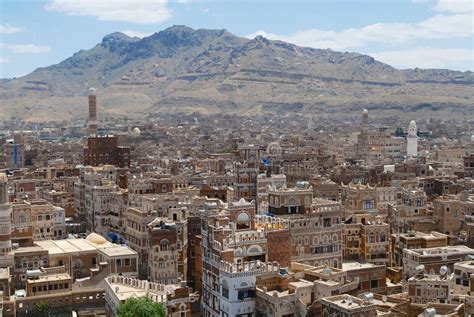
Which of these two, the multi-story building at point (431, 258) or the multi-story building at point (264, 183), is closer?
the multi-story building at point (431, 258)

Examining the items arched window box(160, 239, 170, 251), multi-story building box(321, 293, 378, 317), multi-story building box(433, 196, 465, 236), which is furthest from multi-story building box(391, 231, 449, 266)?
arched window box(160, 239, 170, 251)

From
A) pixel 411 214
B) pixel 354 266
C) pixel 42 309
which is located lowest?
pixel 42 309

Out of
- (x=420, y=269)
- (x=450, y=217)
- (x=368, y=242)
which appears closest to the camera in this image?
(x=420, y=269)

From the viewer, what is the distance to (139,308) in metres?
33.3

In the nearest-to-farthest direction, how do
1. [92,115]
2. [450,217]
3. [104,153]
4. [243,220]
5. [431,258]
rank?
1. [243,220]
2. [431,258]
3. [450,217]
4. [104,153]
5. [92,115]

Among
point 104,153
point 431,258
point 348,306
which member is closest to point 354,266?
point 431,258

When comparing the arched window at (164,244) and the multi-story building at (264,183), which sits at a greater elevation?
the multi-story building at (264,183)

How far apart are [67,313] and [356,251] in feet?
68.5

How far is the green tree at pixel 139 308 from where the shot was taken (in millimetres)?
33250

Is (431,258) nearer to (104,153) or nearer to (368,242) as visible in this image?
(368,242)

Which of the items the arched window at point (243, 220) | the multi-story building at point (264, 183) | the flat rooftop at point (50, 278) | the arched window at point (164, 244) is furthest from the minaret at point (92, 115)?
the arched window at point (243, 220)

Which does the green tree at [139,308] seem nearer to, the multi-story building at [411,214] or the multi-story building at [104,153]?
the multi-story building at [411,214]

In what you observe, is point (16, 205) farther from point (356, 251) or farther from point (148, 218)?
point (356, 251)

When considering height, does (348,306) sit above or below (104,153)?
below
